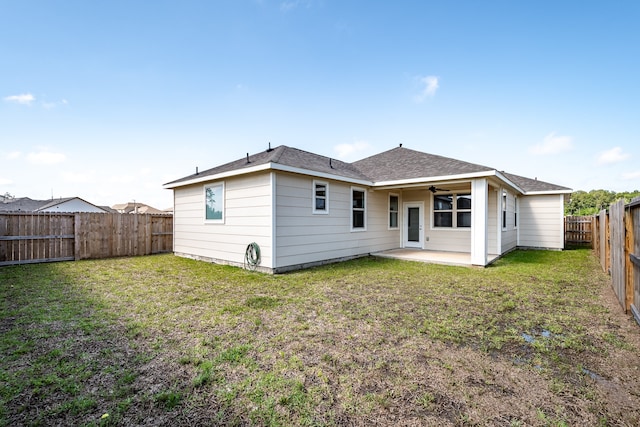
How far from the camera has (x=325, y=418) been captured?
1.88 meters

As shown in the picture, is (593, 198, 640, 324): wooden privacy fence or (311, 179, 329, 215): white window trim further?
(311, 179, 329, 215): white window trim

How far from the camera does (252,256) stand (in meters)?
7.34

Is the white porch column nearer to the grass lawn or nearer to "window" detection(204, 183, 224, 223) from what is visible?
the grass lawn

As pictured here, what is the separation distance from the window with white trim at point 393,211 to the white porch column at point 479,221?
348 centimetres

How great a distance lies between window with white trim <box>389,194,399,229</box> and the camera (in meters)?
11.1

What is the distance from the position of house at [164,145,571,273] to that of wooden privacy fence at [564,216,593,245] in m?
3.35

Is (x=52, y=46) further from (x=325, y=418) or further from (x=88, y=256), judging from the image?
(x=325, y=418)

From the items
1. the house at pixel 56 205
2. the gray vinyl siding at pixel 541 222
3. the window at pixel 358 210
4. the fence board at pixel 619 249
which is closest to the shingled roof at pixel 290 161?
the window at pixel 358 210

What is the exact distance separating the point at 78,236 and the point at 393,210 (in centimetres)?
1129

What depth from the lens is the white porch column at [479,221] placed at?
7.74 m

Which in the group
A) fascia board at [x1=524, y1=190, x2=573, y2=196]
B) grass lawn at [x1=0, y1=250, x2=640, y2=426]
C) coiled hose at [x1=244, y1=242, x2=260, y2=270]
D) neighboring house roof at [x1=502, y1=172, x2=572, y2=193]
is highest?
neighboring house roof at [x1=502, y1=172, x2=572, y2=193]

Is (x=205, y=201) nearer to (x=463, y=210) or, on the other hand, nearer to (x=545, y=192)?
(x=463, y=210)

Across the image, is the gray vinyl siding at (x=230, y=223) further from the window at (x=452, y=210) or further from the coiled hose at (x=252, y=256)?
the window at (x=452, y=210)

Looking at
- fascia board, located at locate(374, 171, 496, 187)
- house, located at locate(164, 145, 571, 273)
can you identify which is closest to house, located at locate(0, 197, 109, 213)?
house, located at locate(164, 145, 571, 273)
